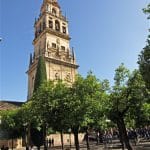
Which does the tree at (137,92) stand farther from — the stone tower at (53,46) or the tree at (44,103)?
the stone tower at (53,46)

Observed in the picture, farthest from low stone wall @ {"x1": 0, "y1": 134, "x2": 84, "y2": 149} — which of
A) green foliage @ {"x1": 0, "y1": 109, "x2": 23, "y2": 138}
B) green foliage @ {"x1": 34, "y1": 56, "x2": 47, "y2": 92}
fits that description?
green foliage @ {"x1": 34, "y1": 56, "x2": 47, "y2": 92}

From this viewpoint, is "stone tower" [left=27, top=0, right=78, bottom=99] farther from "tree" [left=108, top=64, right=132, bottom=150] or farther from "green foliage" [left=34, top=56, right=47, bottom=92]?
"tree" [left=108, top=64, right=132, bottom=150]

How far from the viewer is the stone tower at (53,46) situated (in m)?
57.1

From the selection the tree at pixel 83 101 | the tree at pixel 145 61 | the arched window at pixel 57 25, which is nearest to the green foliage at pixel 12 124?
the tree at pixel 83 101

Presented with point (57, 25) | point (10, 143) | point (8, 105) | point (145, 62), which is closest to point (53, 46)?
point (57, 25)

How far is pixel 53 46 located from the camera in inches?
2393

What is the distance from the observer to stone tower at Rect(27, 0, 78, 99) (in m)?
57.1

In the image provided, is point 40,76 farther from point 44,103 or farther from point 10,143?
point 10,143

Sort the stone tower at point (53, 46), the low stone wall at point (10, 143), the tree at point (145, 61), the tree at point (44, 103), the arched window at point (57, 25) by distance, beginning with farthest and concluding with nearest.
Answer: the arched window at point (57, 25) → the stone tower at point (53, 46) → the low stone wall at point (10, 143) → the tree at point (44, 103) → the tree at point (145, 61)

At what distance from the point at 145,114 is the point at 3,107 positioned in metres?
37.1

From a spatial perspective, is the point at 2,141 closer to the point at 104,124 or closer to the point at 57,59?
the point at 57,59

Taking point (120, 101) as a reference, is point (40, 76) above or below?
above

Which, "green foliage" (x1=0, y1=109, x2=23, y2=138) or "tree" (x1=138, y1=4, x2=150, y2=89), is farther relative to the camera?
"green foliage" (x1=0, y1=109, x2=23, y2=138)

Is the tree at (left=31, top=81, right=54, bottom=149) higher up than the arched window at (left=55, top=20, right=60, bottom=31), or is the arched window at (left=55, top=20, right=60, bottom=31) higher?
the arched window at (left=55, top=20, right=60, bottom=31)
